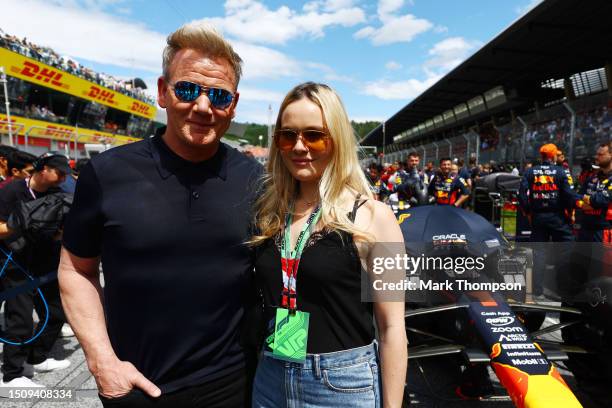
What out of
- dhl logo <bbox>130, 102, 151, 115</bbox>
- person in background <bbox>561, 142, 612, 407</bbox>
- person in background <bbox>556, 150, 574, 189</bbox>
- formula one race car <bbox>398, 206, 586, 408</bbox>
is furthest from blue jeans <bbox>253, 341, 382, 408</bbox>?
dhl logo <bbox>130, 102, 151, 115</bbox>

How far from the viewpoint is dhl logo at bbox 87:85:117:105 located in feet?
109

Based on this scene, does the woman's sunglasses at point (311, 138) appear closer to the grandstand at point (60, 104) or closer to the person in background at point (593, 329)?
the person in background at point (593, 329)

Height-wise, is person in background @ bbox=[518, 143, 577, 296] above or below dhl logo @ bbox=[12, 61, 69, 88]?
below

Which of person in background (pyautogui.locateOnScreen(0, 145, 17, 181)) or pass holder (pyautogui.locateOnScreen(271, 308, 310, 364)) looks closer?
pass holder (pyautogui.locateOnScreen(271, 308, 310, 364))

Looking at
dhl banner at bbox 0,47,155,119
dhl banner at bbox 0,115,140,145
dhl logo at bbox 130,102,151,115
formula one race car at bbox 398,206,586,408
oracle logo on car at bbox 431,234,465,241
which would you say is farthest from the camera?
dhl logo at bbox 130,102,151,115

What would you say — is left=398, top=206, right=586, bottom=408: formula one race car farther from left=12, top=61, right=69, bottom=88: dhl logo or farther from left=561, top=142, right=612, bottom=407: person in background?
left=12, top=61, right=69, bottom=88: dhl logo

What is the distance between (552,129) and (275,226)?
55.6 feet

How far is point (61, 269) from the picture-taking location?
1.50 meters

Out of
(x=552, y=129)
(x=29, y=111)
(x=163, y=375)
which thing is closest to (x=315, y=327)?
(x=163, y=375)

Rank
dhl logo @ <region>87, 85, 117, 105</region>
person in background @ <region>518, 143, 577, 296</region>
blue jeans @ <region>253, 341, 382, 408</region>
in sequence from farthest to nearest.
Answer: dhl logo @ <region>87, 85, 117, 105</region> < person in background @ <region>518, 143, 577, 296</region> < blue jeans @ <region>253, 341, 382, 408</region>

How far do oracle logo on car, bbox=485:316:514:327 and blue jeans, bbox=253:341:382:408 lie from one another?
1.23 metres

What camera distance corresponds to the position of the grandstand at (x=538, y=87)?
12180 mm

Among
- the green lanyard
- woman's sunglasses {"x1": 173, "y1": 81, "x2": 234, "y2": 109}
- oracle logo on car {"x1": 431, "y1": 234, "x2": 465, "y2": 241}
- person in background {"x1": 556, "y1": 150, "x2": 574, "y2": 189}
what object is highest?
woman's sunglasses {"x1": 173, "y1": 81, "x2": 234, "y2": 109}

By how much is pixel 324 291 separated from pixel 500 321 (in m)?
1.49
